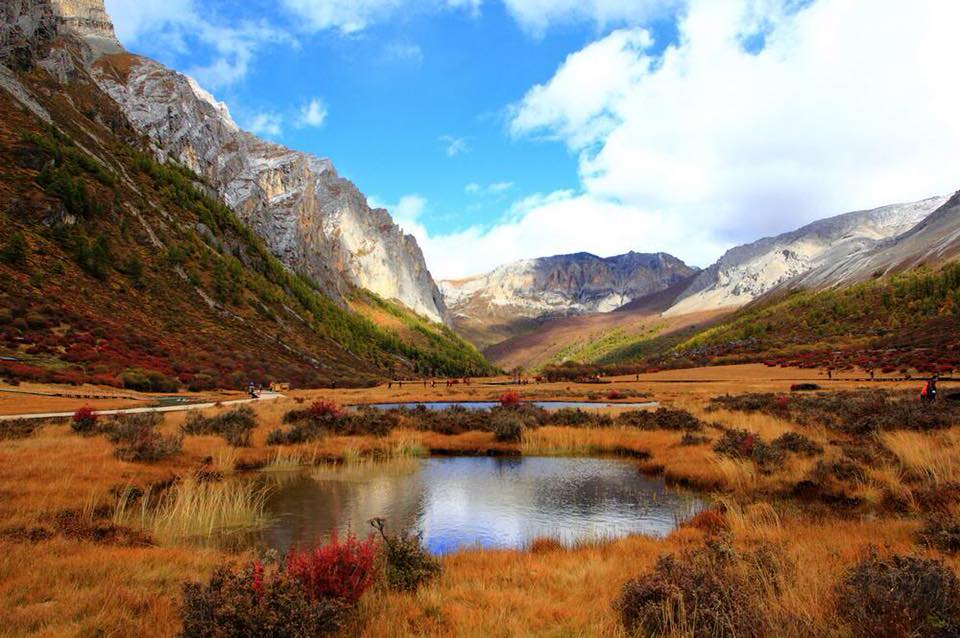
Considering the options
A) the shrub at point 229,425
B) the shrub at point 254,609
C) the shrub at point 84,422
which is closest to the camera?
Result: the shrub at point 254,609

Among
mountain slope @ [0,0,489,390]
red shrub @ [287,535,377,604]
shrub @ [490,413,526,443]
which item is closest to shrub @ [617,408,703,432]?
shrub @ [490,413,526,443]

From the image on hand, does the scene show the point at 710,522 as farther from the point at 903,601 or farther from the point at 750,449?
the point at 903,601

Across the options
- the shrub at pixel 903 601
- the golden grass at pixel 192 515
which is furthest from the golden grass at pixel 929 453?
the golden grass at pixel 192 515

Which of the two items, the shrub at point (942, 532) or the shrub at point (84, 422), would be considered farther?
the shrub at point (84, 422)

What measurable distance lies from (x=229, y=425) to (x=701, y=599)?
2552 centimetres

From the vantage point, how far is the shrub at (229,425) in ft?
82.5

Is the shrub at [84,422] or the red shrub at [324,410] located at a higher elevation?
the shrub at [84,422]

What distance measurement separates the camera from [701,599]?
7340mm

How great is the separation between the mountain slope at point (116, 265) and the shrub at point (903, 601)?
49393mm

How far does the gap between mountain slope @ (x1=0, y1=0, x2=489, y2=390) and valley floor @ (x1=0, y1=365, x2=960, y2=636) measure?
31.7 metres

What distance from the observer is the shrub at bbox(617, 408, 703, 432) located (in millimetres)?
27939

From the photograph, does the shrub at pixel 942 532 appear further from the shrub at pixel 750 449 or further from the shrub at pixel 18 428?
the shrub at pixel 18 428

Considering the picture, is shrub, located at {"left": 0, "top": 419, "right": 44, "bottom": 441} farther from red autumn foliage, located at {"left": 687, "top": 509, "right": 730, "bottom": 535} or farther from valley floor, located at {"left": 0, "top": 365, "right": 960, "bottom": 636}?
red autumn foliage, located at {"left": 687, "top": 509, "right": 730, "bottom": 535}

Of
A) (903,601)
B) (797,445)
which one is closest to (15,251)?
(797,445)
